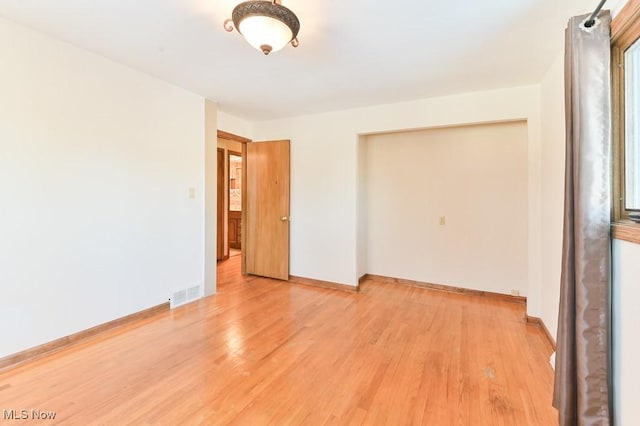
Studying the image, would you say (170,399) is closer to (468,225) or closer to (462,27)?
(462,27)

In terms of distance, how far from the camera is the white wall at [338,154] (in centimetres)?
319

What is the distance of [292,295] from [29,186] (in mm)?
2699

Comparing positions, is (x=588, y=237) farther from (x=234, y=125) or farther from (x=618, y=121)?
(x=234, y=125)

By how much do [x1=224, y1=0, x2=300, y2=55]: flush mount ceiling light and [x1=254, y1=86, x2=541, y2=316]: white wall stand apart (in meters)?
2.16

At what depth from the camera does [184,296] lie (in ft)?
11.0

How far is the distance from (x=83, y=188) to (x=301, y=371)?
231 centimetres

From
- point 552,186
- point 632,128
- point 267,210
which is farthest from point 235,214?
point 632,128

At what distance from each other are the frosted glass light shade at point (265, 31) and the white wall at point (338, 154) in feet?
7.12

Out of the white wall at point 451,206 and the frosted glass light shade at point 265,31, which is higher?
the frosted glass light shade at point 265,31

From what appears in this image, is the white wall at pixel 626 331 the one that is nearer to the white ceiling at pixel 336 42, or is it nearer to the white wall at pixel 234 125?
the white ceiling at pixel 336 42

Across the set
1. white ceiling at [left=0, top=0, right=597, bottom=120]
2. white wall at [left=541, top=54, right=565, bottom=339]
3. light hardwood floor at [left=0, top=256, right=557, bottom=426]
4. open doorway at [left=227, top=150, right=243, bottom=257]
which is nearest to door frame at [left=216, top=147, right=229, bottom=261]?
open doorway at [left=227, top=150, right=243, bottom=257]

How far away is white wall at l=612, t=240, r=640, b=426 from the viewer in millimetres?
1237
